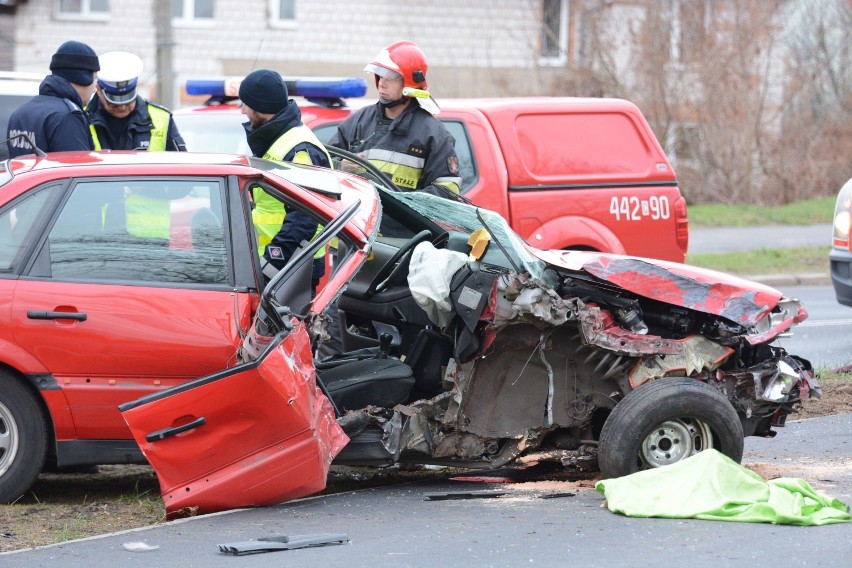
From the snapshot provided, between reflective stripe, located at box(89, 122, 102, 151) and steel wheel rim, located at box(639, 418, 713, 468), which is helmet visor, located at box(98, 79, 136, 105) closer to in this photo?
reflective stripe, located at box(89, 122, 102, 151)

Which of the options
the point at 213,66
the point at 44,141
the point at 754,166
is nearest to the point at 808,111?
the point at 754,166

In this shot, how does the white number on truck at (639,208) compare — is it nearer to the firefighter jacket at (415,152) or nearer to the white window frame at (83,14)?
the firefighter jacket at (415,152)

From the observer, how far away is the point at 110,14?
1006 inches

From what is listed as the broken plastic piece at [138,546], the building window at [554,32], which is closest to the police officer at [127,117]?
the broken plastic piece at [138,546]

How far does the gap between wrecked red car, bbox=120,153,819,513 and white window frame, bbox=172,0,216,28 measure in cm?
2082

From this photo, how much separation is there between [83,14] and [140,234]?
852 inches

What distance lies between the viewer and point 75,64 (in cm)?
729

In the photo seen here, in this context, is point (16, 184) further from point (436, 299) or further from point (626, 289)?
point (626, 289)

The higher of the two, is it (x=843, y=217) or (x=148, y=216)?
(x=148, y=216)

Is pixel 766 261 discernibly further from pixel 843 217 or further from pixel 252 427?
pixel 252 427

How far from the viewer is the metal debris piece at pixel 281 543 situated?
184 inches

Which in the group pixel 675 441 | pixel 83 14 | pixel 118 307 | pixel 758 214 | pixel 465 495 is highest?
pixel 83 14

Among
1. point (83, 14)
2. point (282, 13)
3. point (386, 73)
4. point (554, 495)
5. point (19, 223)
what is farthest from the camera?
point (282, 13)

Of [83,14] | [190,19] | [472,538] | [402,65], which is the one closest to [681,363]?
[472,538]
